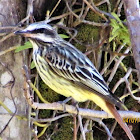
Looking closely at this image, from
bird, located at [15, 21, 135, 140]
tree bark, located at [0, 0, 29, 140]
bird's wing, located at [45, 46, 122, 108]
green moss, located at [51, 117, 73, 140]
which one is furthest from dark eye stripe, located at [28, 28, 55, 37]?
green moss, located at [51, 117, 73, 140]

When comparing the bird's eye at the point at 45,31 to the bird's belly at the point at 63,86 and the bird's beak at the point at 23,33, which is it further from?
the bird's belly at the point at 63,86

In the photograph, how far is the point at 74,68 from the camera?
2.82 metres

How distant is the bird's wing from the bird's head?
90 millimetres

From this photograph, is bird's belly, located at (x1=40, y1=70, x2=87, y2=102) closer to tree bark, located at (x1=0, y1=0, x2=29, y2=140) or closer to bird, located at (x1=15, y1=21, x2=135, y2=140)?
bird, located at (x1=15, y1=21, x2=135, y2=140)

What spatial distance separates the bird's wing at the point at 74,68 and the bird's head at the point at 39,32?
90 mm

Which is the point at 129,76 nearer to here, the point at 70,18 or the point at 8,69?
the point at 70,18

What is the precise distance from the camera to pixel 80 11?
3.37 metres

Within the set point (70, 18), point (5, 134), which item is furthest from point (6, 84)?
point (70, 18)

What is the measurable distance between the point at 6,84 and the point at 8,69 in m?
0.12

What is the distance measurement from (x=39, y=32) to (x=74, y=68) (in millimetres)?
381

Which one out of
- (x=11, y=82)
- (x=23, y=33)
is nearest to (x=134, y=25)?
(x=23, y=33)

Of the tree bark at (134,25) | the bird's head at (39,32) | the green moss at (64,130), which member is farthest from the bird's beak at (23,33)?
the green moss at (64,130)

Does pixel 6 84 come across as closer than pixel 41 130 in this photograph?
Yes

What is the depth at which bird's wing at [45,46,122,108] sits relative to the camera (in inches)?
108
